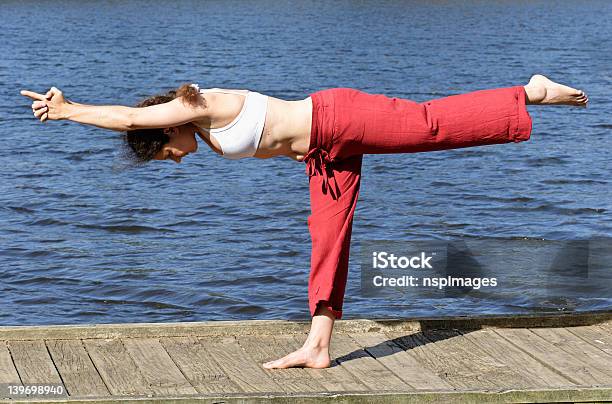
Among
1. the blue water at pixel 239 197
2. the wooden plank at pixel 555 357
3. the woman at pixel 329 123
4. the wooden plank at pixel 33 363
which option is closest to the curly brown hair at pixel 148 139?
the woman at pixel 329 123

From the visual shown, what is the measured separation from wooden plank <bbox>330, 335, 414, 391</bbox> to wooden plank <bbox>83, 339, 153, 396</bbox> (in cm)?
115

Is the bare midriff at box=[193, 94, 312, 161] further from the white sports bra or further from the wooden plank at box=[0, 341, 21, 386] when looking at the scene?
the wooden plank at box=[0, 341, 21, 386]

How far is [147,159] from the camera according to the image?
5879 mm

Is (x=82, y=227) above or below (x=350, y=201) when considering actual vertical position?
below

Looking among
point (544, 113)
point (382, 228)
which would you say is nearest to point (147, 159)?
point (382, 228)

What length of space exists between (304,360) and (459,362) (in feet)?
2.91

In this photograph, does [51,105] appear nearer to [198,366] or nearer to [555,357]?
[198,366]

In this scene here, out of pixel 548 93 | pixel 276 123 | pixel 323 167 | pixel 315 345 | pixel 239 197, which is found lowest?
pixel 239 197

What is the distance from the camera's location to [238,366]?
20.4ft

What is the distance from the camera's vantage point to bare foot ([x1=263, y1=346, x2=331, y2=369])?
616cm

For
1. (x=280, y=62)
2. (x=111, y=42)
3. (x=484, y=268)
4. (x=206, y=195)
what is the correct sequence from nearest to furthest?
(x=484, y=268), (x=206, y=195), (x=280, y=62), (x=111, y=42)

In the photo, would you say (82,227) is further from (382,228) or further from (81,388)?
(81,388)

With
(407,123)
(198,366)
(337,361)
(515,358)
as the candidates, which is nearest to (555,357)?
(515,358)

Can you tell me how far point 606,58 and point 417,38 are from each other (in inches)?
563
